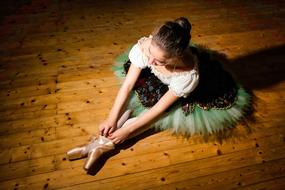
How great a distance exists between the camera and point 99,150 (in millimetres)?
1479

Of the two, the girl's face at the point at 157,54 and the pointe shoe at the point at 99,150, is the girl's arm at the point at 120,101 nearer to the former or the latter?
the pointe shoe at the point at 99,150

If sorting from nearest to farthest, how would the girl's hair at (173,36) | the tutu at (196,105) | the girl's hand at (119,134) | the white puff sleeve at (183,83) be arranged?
1. the girl's hair at (173,36)
2. the white puff sleeve at (183,83)
3. the girl's hand at (119,134)
4. the tutu at (196,105)

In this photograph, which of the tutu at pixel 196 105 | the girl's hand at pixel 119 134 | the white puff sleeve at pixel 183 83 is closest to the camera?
the white puff sleeve at pixel 183 83

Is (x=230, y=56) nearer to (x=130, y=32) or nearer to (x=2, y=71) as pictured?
(x=130, y=32)

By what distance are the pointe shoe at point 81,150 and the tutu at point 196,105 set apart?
0.30m

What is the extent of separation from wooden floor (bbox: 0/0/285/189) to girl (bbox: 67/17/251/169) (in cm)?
11

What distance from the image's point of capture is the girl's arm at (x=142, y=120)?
146cm

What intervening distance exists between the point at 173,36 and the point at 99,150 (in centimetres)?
73

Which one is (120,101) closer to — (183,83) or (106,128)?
(106,128)

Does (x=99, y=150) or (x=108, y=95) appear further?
(x=108, y=95)

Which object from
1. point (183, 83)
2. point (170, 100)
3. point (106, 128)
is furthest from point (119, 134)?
point (183, 83)

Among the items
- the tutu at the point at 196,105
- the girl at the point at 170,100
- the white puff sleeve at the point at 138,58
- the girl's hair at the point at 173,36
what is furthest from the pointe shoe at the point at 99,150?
the girl's hair at the point at 173,36

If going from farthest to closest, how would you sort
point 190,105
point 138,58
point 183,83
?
point 190,105, point 138,58, point 183,83

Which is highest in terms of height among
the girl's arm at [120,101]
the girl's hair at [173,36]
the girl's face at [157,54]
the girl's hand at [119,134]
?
the girl's hair at [173,36]
